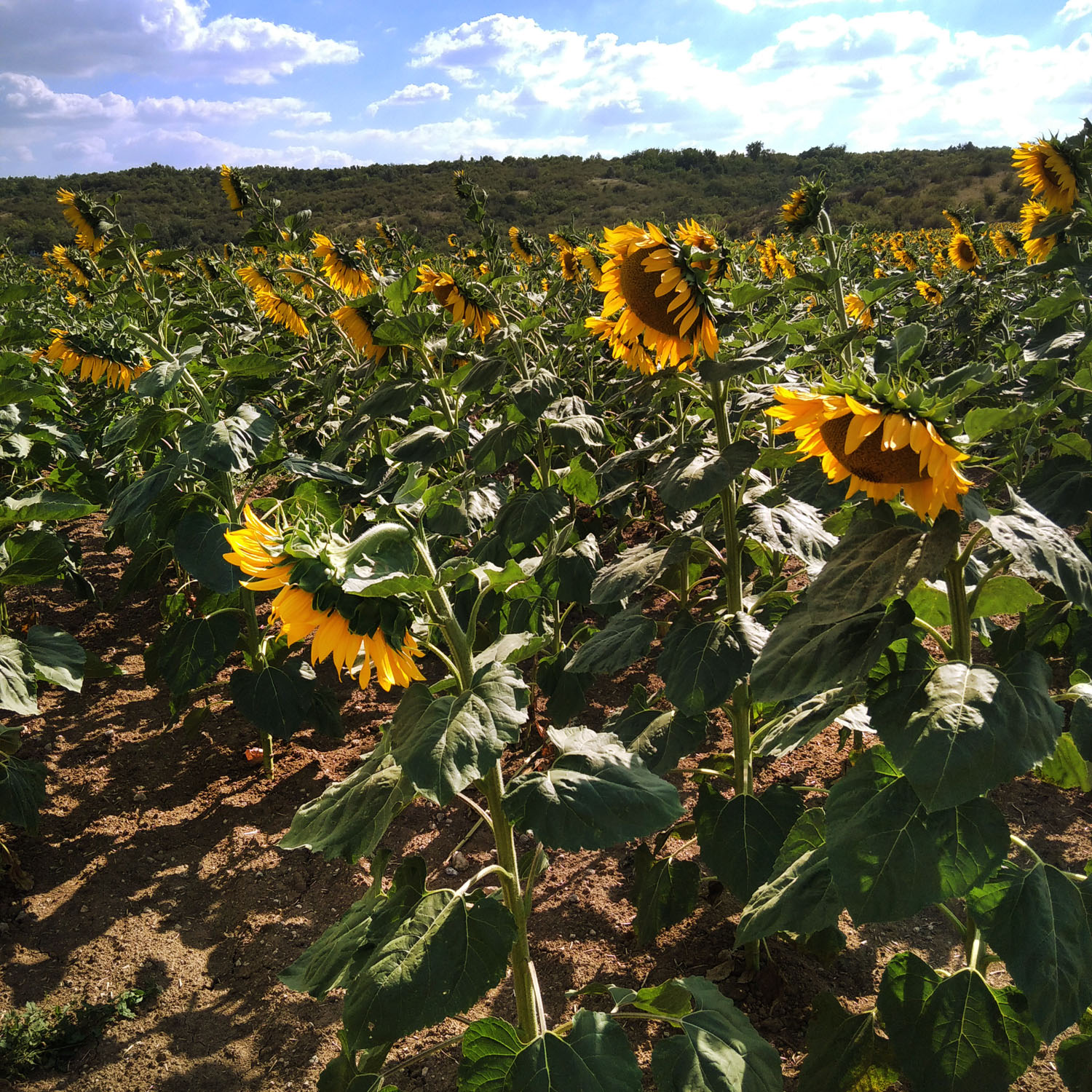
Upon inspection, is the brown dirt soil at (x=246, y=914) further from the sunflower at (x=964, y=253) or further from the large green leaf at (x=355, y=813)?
the sunflower at (x=964, y=253)

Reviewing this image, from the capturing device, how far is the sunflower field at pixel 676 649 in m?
1.22

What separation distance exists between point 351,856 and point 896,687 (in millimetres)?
906

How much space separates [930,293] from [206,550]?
25.3 ft

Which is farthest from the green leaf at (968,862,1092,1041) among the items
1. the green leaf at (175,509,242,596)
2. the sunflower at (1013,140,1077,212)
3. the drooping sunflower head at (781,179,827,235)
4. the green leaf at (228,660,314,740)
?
the sunflower at (1013,140,1077,212)

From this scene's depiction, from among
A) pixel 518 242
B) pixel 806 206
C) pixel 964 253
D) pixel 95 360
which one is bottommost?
pixel 95 360

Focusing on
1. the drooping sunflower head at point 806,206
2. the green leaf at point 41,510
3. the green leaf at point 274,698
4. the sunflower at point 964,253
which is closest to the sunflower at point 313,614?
the green leaf at point 41,510

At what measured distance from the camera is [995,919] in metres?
1.35

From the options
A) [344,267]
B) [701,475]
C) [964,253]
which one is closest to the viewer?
[701,475]

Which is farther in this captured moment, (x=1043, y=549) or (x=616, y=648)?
(x=616, y=648)

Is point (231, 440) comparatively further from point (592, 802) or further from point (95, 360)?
point (592, 802)

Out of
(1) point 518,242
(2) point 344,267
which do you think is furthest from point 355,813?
(1) point 518,242

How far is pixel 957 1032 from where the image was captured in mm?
1403

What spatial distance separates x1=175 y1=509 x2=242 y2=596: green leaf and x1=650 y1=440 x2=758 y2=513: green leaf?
146cm

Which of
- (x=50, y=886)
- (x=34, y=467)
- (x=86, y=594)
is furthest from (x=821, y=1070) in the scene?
(x=34, y=467)
